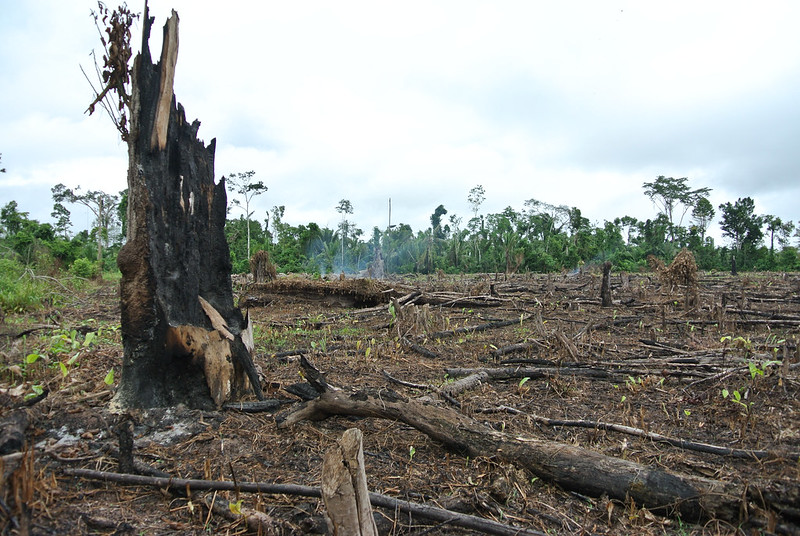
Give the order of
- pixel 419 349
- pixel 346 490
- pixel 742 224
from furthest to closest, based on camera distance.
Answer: pixel 742 224
pixel 419 349
pixel 346 490

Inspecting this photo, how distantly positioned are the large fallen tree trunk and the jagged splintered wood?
2.96 feet

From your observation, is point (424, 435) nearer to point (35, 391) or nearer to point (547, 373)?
point (547, 373)

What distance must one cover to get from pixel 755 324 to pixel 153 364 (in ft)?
33.1

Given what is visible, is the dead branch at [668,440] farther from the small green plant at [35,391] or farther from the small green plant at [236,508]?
the small green plant at [35,391]

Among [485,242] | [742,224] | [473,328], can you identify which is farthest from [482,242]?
[473,328]

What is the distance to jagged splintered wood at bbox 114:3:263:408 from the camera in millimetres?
3830

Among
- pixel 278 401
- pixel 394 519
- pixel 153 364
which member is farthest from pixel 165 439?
pixel 394 519

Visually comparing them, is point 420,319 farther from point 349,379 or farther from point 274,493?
point 274,493

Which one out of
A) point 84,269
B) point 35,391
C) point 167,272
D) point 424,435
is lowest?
point 424,435

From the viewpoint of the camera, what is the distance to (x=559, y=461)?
291 cm

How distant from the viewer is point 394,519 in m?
2.47

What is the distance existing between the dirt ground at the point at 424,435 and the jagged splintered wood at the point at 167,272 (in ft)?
0.95

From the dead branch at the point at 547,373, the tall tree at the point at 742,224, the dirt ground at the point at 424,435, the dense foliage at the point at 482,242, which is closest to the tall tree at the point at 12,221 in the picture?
the dense foliage at the point at 482,242

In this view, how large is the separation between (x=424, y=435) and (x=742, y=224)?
51348mm
